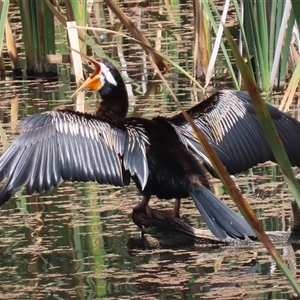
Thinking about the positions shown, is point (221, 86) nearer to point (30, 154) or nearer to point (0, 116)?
point (0, 116)

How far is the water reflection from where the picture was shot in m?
3.39

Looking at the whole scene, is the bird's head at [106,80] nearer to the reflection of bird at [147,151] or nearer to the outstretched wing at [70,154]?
the reflection of bird at [147,151]

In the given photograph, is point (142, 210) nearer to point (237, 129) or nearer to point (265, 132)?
point (237, 129)

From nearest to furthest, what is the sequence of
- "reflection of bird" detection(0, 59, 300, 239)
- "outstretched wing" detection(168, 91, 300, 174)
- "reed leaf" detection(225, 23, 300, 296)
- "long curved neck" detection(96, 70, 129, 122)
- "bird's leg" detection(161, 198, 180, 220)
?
"reed leaf" detection(225, 23, 300, 296)
"reflection of bird" detection(0, 59, 300, 239)
"bird's leg" detection(161, 198, 180, 220)
"outstretched wing" detection(168, 91, 300, 174)
"long curved neck" detection(96, 70, 129, 122)

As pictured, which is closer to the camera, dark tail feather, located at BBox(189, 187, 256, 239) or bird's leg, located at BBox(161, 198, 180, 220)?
dark tail feather, located at BBox(189, 187, 256, 239)

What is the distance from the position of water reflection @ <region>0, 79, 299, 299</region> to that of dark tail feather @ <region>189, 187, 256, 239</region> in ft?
0.36

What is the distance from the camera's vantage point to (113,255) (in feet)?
12.7

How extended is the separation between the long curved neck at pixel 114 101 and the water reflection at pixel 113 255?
442mm

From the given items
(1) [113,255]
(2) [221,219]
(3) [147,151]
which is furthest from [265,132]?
(3) [147,151]

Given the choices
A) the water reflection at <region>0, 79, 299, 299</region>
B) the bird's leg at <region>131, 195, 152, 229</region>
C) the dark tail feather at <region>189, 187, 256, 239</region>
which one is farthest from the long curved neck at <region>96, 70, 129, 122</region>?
the dark tail feather at <region>189, 187, 256, 239</region>

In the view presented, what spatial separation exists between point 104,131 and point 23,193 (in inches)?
40.3

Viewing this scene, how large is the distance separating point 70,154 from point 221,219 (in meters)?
0.69

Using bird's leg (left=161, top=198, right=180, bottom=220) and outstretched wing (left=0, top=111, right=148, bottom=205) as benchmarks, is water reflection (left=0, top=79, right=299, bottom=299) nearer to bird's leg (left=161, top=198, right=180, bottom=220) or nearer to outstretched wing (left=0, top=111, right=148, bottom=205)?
bird's leg (left=161, top=198, right=180, bottom=220)

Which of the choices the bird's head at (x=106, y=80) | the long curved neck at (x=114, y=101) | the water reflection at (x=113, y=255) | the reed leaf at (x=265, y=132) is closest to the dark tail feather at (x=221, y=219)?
the water reflection at (x=113, y=255)
